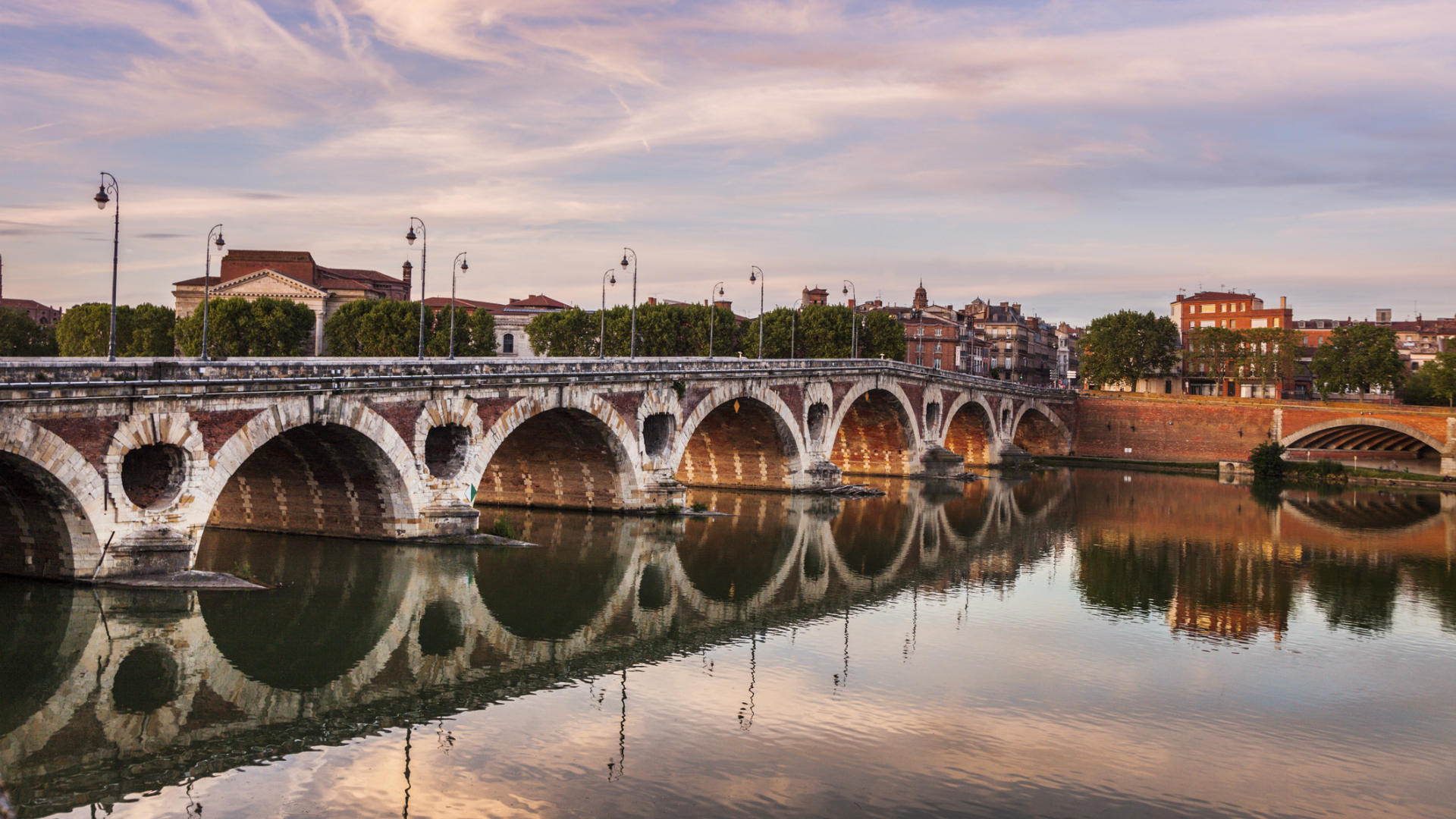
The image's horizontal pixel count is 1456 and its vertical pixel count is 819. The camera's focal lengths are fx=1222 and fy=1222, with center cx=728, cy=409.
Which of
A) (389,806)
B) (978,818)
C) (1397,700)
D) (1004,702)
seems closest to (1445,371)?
(1397,700)

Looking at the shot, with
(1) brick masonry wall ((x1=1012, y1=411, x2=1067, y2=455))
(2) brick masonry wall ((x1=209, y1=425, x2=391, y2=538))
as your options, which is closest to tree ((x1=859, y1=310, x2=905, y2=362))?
(1) brick masonry wall ((x1=1012, y1=411, x2=1067, y2=455))

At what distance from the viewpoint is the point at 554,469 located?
160 ft

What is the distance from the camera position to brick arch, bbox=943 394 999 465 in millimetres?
88062

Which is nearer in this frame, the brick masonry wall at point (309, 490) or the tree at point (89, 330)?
the brick masonry wall at point (309, 490)

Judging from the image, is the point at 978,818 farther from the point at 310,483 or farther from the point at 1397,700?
the point at 310,483

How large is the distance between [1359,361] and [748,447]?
61.1 metres

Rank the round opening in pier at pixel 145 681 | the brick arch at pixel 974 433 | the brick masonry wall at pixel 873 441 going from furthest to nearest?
1. the brick arch at pixel 974 433
2. the brick masonry wall at pixel 873 441
3. the round opening in pier at pixel 145 681

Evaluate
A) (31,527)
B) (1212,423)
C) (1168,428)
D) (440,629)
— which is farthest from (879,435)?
(31,527)

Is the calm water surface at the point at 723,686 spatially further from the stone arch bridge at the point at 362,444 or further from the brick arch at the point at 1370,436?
the brick arch at the point at 1370,436

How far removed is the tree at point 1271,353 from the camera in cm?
10662

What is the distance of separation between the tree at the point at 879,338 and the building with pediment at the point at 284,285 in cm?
4435

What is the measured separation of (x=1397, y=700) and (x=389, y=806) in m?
20.6

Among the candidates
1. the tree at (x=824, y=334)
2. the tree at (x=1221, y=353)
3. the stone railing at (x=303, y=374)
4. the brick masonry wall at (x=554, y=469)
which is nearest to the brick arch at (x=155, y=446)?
the stone railing at (x=303, y=374)

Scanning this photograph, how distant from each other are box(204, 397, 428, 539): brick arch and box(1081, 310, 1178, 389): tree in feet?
280
